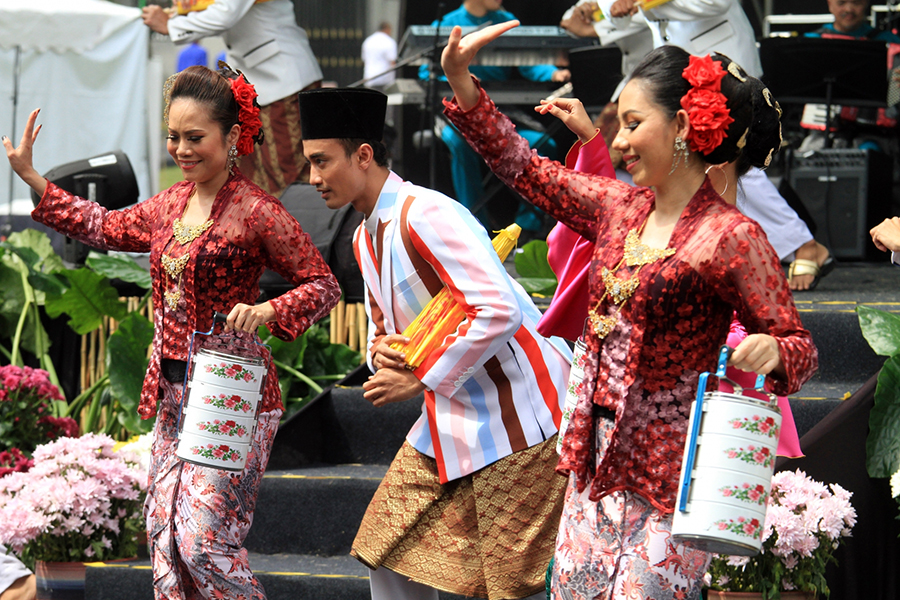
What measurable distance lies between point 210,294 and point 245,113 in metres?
0.50

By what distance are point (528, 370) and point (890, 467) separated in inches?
55.2

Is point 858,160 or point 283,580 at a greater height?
point 858,160

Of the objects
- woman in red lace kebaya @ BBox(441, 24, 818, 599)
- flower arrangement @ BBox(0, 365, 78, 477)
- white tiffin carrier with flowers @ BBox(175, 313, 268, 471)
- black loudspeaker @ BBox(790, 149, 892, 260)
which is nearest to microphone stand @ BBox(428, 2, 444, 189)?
black loudspeaker @ BBox(790, 149, 892, 260)

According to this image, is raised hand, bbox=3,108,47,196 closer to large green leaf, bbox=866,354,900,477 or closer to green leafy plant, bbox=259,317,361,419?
green leafy plant, bbox=259,317,361,419

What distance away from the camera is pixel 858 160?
6.18m

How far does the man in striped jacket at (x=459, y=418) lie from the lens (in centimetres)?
258

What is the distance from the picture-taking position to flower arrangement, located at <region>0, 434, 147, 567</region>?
3875 millimetres

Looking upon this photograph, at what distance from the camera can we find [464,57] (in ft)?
7.16

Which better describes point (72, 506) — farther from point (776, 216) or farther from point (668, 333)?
point (776, 216)

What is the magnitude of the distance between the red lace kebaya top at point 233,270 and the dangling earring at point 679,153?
1.13m

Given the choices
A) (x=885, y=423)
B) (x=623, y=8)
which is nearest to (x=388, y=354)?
(x=885, y=423)

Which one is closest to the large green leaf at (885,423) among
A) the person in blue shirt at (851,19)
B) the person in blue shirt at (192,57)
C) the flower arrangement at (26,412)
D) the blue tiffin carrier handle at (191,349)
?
the blue tiffin carrier handle at (191,349)

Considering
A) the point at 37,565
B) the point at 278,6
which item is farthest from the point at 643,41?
the point at 37,565

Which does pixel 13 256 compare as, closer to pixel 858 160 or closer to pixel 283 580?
pixel 283 580
